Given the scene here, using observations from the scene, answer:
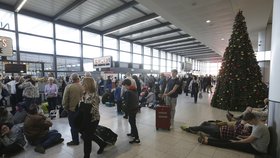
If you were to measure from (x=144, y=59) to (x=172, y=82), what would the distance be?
1397 cm

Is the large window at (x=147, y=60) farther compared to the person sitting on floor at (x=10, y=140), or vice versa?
the large window at (x=147, y=60)

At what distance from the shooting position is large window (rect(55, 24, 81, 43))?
1037cm

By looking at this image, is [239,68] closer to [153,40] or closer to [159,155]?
[159,155]

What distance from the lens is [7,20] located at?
8219 millimetres

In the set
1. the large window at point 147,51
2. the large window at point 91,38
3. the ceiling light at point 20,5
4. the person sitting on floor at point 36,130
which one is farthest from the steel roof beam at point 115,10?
the large window at point 147,51

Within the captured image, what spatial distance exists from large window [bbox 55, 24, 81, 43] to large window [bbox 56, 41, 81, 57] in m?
0.36

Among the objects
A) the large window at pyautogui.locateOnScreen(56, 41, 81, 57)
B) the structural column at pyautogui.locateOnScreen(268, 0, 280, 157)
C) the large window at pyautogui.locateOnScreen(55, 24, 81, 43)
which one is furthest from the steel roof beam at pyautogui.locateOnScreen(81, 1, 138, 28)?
the structural column at pyautogui.locateOnScreen(268, 0, 280, 157)

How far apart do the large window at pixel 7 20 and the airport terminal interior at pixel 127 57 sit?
43mm

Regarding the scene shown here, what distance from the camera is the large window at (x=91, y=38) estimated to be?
1201 cm

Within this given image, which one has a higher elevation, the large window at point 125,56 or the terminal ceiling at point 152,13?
the terminal ceiling at point 152,13

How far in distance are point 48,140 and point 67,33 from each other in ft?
31.5

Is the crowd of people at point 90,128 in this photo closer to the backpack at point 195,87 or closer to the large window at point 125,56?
the backpack at point 195,87

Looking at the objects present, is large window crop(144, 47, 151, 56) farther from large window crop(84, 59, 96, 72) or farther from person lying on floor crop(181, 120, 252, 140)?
person lying on floor crop(181, 120, 252, 140)

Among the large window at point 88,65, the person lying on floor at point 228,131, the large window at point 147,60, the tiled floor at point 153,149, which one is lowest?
the tiled floor at point 153,149
